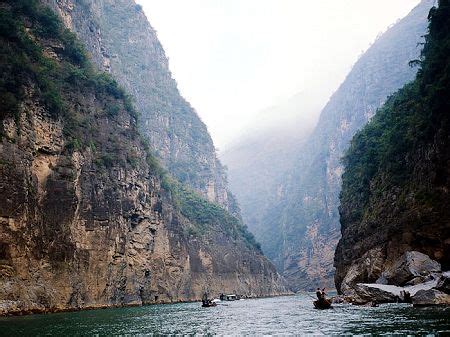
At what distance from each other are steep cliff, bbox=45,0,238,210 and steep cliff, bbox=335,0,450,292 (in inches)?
2914

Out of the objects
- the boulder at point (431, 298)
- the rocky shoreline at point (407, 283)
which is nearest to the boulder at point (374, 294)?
the rocky shoreline at point (407, 283)

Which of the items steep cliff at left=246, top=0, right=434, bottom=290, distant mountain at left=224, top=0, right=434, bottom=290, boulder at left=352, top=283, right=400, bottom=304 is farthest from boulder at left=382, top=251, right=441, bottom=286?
distant mountain at left=224, top=0, right=434, bottom=290

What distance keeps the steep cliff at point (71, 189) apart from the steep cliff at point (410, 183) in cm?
2793

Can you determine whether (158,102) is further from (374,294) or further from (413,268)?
(413,268)

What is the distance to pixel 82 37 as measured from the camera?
8288 cm

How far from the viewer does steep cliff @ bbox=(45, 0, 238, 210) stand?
12912 cm

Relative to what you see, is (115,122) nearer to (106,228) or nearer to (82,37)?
(106,228)

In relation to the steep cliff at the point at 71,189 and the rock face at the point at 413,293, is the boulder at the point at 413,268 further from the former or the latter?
the steep cliff at the point at 71,189

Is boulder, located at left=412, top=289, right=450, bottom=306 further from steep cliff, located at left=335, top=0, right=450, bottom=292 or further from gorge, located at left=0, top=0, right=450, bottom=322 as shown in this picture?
steep cliff, located at left=335, top=0, right=450, bottom=292

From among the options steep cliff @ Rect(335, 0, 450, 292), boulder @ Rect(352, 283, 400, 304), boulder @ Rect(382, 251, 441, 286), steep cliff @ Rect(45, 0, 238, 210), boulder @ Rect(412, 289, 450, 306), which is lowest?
boulder @ Rect(412, 289, 450, 306)

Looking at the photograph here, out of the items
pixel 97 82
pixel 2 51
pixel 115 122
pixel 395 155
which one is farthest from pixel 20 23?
pixel 395 155

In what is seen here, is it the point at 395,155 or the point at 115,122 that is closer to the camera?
the point at 395,155

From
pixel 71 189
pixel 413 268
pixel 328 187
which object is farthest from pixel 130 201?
pixel 328 187

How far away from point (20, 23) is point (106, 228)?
82.6 ft
